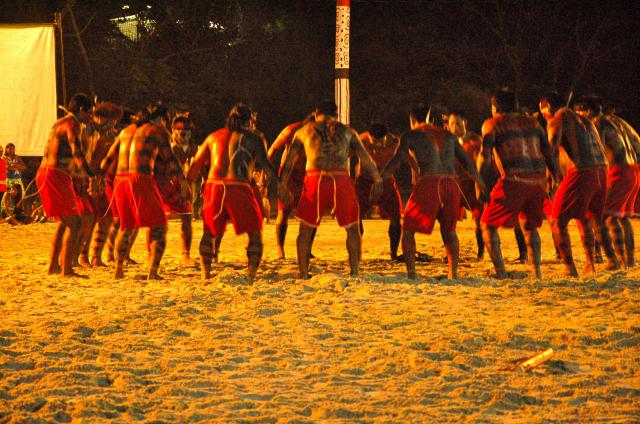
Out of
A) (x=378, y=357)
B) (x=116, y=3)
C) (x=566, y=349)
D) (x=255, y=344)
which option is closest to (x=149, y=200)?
(x=255, y=344)

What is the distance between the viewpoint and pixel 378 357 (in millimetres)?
5867

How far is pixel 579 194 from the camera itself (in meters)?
9.26

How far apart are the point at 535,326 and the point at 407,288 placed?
5.94 feet

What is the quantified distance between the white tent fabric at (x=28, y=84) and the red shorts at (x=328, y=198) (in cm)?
817

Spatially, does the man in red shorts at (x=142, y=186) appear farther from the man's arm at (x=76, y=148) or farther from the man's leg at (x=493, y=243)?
the man's leg at (x=493, y=243)

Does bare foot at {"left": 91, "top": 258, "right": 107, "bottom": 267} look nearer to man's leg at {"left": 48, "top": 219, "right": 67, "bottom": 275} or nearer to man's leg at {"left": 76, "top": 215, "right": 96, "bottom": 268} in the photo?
man's leg at {"left": 76, "top": 215, "right": 96, "bottom": 268}

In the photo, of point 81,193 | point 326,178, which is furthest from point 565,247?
point 81,193

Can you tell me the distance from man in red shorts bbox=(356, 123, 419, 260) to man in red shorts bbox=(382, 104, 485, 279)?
5.00ft

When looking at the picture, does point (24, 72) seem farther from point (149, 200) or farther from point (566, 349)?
point (566, 349)

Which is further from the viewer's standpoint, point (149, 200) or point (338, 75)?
point (338, 75)

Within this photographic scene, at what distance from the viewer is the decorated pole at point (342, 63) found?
13086 mm

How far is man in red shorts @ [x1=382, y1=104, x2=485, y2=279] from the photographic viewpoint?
8898 mm

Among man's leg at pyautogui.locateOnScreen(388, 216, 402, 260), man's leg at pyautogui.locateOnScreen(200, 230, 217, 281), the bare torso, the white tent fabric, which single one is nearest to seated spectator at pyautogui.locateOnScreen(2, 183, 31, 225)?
the white tent fabric

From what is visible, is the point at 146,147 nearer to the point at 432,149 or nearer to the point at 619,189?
the point at 432,149
